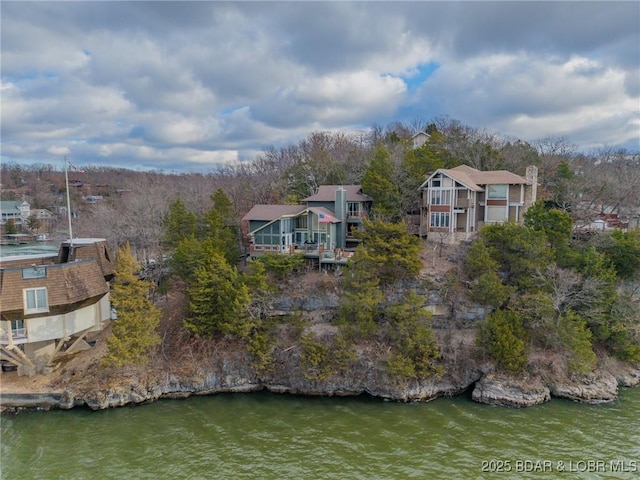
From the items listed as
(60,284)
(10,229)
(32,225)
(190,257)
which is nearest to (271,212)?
(190,257)

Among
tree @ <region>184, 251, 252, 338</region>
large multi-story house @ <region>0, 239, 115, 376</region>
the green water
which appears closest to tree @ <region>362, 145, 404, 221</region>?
tree @ <region>184, 251, 252, 338</region>

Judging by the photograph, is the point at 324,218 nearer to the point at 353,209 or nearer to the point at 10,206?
the point at 353,209

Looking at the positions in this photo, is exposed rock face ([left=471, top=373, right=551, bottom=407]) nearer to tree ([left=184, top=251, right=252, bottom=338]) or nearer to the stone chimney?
Answer: tree ([left=184, top=251, right=252, bottom=338])

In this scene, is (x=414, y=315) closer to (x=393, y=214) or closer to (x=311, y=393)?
(x=311, y=393)

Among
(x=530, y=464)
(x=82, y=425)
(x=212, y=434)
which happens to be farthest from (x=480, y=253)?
(x=82, y=425)

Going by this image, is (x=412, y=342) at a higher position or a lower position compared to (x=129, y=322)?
lower

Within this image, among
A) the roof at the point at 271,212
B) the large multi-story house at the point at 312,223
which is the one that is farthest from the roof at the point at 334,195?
the roof at the point at 271,212

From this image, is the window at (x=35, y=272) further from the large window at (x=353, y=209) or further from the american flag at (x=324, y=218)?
the large window at (x=353, y=209)
